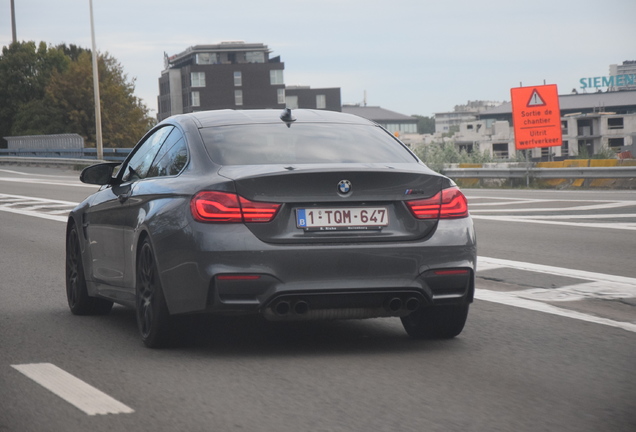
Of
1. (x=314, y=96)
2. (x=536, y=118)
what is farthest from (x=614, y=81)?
(x=536, y=118)

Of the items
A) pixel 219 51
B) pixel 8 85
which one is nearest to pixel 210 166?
pixel 8 85

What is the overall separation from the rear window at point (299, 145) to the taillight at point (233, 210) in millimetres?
412

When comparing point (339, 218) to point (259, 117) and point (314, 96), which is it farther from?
point (314, 96)

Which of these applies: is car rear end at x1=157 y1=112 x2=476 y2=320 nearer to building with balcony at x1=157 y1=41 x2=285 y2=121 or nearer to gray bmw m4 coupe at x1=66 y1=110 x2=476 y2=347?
gray bmw m4 coupe at x1=66 y1=110 x2=476 y2=347

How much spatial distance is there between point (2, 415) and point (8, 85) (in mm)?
94039

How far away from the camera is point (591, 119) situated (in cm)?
12275

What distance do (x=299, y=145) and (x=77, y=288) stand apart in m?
2.54

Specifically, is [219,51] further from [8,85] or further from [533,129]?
[533,129]

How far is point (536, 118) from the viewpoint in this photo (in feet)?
98.0

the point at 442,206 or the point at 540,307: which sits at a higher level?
the point at 442,206

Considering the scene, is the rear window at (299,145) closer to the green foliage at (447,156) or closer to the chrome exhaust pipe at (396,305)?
the chrome exhaust pipe at (396,305)

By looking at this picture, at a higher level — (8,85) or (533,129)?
(8,85)

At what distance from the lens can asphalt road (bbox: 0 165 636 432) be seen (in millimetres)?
4590

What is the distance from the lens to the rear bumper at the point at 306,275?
582 centimetres
